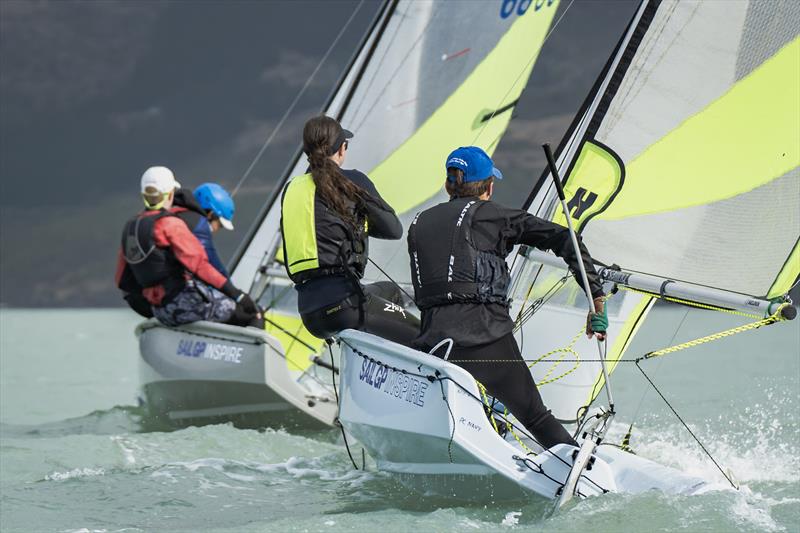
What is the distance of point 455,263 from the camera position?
3.45m

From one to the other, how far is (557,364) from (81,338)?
576 inches

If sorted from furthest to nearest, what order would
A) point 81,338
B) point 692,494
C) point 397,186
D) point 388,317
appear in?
1. point 81,338
2. point 397,186
3. point 388,317
4. point 692,494

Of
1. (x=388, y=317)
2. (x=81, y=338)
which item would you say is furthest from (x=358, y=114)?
(x=81, y=338)

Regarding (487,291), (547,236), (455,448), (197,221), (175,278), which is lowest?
(455,448)

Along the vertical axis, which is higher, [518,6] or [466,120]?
[518,6]

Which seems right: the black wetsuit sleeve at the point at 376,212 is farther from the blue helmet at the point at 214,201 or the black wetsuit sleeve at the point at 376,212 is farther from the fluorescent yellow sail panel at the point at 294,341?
the fluorescent yellow sail panel at the point at 294,341

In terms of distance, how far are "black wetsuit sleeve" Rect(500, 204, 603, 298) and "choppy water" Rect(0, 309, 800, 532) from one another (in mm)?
687

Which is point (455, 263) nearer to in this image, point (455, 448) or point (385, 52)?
point (455, 448)

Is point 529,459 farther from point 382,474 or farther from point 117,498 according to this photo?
point 117,498

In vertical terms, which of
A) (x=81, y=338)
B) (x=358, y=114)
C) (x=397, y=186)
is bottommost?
(x=397, y=186)

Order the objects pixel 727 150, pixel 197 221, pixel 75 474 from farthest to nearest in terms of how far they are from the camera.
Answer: pixel 197 221, pixel 75 474, pixel 727 150

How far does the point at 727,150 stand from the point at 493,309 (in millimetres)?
1296

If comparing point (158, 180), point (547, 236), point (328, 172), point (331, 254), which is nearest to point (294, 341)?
point (158, 180)

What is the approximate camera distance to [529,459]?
3.32m
